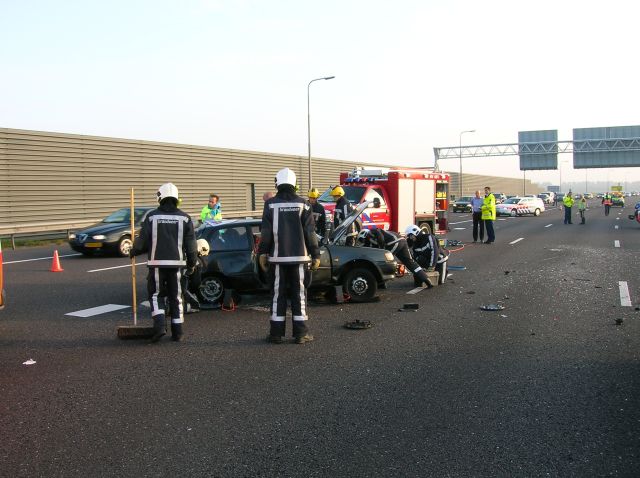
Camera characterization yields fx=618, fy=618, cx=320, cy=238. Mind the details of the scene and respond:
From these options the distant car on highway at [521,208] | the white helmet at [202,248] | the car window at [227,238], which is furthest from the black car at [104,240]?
the distant car on highway at [521,208]

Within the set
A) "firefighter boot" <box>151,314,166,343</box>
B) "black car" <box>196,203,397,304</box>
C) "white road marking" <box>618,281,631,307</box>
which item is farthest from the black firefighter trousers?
"white road marking" <box>618,281,631,307</box>

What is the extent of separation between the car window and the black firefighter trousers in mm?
2466

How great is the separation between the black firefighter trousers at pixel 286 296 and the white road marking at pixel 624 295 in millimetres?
5211

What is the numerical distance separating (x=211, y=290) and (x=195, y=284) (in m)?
1.30

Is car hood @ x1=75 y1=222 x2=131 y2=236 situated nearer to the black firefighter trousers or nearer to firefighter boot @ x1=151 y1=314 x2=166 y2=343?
firefighter boot @ x1=151 y1=314 x2=166 y2=343

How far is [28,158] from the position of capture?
85.0 feet

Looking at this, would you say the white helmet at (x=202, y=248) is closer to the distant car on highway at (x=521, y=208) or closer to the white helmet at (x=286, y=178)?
the white helmet at (x=286, y=178)

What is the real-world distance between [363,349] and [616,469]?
10.7 ft

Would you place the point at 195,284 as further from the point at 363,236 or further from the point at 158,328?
the point at 363,236

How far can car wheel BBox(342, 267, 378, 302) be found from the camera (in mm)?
9578

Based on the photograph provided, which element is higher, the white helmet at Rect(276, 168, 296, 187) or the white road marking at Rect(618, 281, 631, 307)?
the white helmet at Rect(276, 168, 296, 187)

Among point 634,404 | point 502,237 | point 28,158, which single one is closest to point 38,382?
point 634,404

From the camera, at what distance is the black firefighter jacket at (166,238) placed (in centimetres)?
690

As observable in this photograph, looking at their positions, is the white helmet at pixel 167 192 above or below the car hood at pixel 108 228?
above
